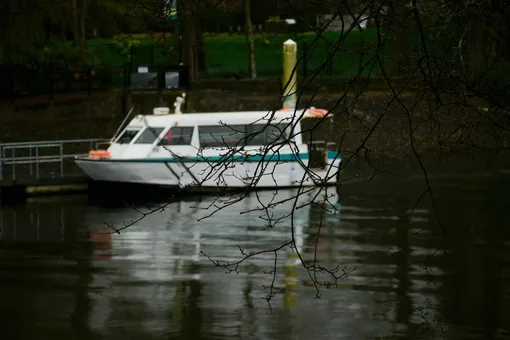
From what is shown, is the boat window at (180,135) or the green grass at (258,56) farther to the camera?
the green grass at (258,56)

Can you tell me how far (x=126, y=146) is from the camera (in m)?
36.5

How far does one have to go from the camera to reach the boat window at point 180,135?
120ft

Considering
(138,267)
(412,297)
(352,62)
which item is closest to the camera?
(412,297)

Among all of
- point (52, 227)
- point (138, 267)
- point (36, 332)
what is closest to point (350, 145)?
point (52, 227)

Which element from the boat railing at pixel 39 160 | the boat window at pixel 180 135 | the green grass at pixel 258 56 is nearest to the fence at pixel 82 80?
the boat railing at pixel 39 160

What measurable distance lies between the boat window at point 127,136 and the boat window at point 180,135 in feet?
3.06

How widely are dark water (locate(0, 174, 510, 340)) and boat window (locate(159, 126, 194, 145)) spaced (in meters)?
1.66

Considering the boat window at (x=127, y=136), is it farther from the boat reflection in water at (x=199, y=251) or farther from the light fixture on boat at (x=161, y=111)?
the boat reflection in water at (x=199, y=251)

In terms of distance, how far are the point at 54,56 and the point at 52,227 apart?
1797 cm

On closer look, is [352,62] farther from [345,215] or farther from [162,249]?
[162,249]

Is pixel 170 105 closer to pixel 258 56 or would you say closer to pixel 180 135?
pixel 180 135

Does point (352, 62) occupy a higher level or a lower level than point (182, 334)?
higher

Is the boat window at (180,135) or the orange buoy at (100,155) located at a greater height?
the boat window at (180,135)

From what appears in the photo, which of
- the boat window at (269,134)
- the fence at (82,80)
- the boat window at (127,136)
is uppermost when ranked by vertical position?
the fence at (82,80)
